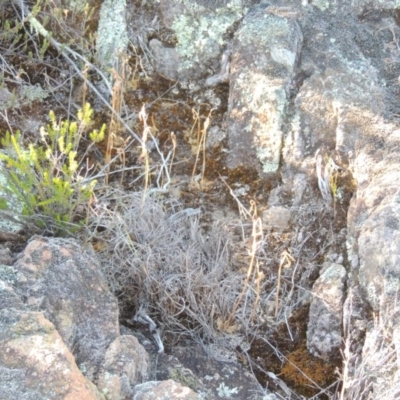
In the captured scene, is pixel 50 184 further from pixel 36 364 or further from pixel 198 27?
pixel 198 27

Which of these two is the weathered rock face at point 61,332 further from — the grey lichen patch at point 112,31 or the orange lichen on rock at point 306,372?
the grey lichen patch at point 112,31

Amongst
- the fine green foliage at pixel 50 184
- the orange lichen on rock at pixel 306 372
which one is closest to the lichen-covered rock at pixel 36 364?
the fine green foliage at pixel 50 184

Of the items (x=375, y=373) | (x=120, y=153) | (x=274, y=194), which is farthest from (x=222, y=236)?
(x=375, y=373)

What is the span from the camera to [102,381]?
5.87ft

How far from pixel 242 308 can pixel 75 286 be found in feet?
2.08

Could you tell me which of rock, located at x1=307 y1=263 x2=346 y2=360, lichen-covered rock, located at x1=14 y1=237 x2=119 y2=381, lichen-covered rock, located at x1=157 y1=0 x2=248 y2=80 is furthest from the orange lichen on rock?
lichen-covered rock, located at x1=157 y1=0 x2=248 y2=80

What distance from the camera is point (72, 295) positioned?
1989mm

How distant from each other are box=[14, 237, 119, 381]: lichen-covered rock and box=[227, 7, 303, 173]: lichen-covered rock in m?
0.87

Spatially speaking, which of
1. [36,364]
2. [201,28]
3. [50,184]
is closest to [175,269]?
[50,184]

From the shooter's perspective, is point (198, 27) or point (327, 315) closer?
point (327, 315)

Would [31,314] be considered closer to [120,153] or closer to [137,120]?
[120,153]

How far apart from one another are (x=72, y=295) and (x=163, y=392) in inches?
18.4

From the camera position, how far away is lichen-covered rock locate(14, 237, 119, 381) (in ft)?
6.18

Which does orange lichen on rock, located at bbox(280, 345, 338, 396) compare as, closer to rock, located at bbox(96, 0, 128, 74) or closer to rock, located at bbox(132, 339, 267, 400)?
rock, located at bbox(132, 339, 267, 400)
